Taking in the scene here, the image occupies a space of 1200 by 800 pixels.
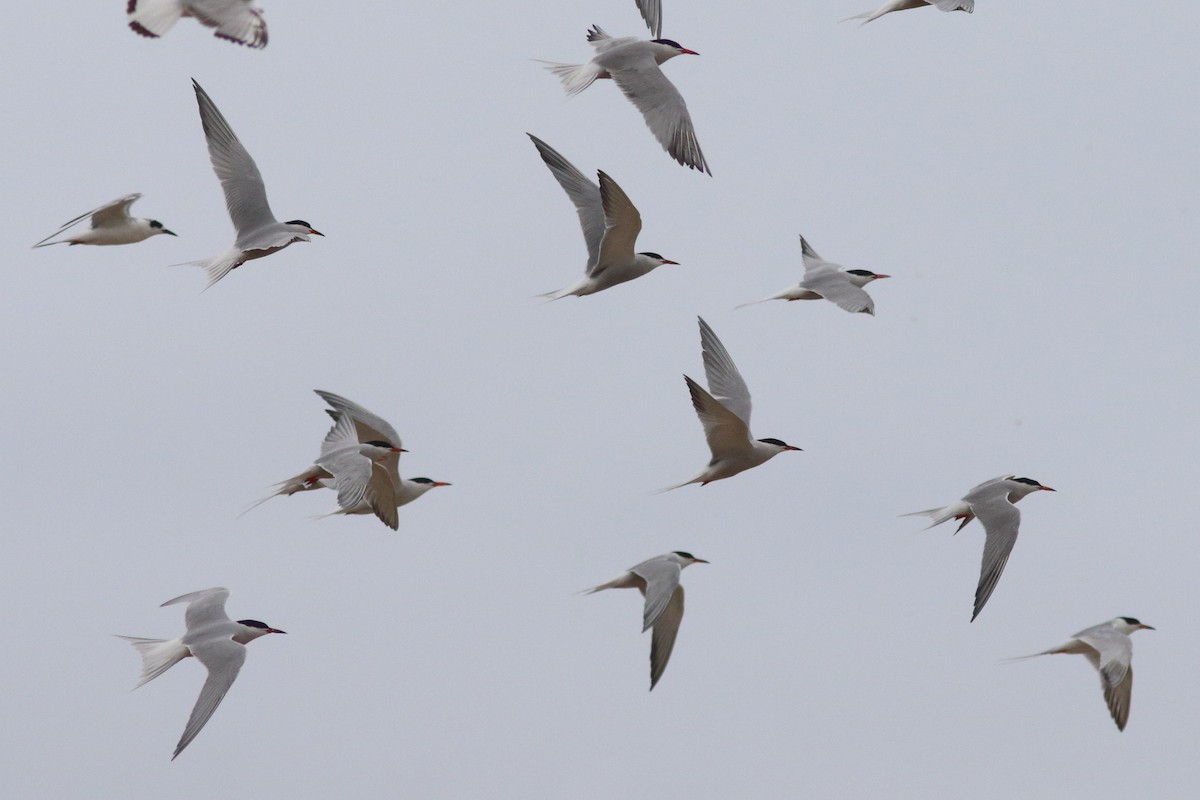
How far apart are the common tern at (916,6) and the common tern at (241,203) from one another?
4.38 meters

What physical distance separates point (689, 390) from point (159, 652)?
4.32 meters

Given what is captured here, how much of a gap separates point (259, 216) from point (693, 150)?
3.25m

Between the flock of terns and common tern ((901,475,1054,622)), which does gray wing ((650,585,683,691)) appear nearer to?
the flock of terns

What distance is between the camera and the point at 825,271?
1525 centimetres

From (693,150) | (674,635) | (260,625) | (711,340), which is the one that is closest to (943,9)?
(693,150)

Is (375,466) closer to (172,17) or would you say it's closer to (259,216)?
(259,216)

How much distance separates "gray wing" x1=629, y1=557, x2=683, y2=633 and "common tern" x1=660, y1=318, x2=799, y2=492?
644mm

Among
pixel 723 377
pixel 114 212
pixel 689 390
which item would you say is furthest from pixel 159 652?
pixel 723 377

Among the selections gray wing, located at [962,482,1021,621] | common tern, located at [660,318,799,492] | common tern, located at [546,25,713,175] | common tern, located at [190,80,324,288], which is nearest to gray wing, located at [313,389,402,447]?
common tern, located at [190,80,324,288]

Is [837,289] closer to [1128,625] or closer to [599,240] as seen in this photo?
[599,240]

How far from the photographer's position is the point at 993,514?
13836mm

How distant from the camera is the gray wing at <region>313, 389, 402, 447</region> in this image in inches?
554

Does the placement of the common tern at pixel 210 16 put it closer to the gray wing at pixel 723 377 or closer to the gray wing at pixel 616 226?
the gray wing at pixel 616 226

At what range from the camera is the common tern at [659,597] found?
1331 cm
